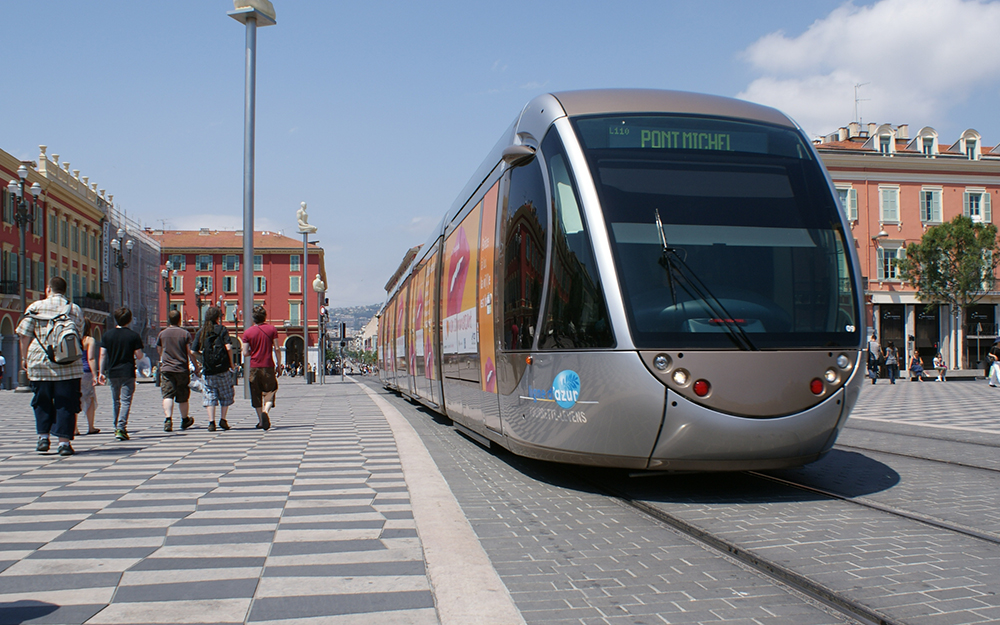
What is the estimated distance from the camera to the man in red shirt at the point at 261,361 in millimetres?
12797

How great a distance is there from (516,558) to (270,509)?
2184mm

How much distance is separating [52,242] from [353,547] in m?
55.7

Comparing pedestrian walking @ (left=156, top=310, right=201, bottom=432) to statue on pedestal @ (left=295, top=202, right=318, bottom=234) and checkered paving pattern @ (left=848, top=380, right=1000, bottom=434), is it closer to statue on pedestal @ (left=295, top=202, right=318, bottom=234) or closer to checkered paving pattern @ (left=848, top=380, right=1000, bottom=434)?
checkered paving pattern @ (left=848, top=380, right=1000, bottom=434)

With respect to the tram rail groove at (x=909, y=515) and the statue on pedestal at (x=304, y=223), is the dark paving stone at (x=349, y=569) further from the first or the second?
the statue on pedestal at (x=304, y=223)

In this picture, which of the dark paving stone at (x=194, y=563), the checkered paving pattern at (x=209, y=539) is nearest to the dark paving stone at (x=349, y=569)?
the checkered paving pattern at (x=209, y=539)

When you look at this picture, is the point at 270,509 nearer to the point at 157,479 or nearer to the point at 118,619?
the point at 157,479

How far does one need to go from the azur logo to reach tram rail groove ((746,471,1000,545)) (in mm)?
1898

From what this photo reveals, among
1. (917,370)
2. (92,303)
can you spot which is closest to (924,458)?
(917,370)

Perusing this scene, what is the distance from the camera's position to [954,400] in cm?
2056

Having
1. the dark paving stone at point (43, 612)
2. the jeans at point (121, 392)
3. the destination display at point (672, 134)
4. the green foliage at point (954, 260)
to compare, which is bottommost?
the dark paving stone at point (43, 612)

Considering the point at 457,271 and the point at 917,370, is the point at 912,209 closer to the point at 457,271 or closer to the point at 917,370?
the point at 917,370

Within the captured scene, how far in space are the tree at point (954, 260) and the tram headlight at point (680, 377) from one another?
131 feet

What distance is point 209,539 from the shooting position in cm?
513

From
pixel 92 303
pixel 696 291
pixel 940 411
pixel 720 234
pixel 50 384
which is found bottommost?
pixel 940 411
